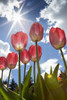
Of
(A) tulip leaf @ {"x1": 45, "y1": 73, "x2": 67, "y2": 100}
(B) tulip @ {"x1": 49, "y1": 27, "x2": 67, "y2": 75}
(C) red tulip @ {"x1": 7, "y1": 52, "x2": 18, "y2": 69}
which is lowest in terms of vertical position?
(A) tulip leaf @ {"x1": 45, "y1": 73, "x2": 67, "y2": 100}

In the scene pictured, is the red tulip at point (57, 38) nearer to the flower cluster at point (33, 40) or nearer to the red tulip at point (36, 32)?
the flower cluster at point (33, 40)

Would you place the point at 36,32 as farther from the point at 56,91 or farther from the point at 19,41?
the point at 56,91

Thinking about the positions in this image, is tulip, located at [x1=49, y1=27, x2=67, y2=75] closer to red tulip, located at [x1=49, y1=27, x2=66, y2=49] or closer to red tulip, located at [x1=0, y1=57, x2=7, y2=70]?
red tulip, located at [x1=49, y1=27, x2=66, y2=49]

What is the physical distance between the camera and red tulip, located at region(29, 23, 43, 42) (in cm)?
124

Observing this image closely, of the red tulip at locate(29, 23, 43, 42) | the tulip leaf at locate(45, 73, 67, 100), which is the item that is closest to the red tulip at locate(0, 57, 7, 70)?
the red tulip at locate(29, 23, 43, 42)

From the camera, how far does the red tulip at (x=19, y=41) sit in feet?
4.45

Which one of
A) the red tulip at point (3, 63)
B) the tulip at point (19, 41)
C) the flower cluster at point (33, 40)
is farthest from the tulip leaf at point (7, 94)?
the red tulip at point (3, 63)

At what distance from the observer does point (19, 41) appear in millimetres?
1381

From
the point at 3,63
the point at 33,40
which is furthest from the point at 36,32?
the point at 3,63

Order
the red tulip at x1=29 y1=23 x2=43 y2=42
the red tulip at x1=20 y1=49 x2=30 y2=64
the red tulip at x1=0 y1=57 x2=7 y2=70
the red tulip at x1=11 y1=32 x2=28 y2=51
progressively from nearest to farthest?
1. the red tulip at x1=29 y1=23 x2=43 y2=42
2. the red tulip at x1=11 y1=32 x2=28 y2=51
3. the red tulip at x1=20 y1=49 x2=30 y2=64
4. the red tulip at x1=0 y1=57 x2=7 y2=70

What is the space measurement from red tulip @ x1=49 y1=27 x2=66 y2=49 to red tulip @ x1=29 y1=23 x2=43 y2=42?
10cm

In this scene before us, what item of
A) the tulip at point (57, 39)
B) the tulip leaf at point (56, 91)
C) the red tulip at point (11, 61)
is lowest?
the tulip leaf at point (56, 91)

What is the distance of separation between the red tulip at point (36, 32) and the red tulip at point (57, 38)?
4.1 inches

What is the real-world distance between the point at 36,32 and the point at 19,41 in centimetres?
20
